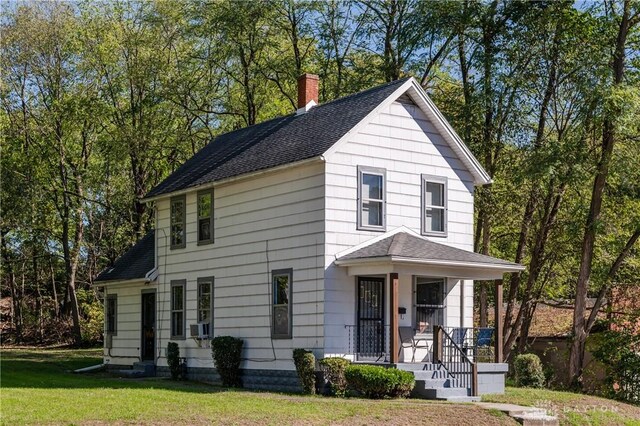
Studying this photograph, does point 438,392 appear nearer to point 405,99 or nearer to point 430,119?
point 430,119

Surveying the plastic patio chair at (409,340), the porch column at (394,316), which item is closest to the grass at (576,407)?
the porch column at (394,316)

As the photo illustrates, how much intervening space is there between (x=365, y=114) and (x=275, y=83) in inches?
674

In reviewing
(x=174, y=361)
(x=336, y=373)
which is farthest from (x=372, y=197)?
(x=174, y=361)

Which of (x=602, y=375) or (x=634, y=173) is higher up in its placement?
(x=634, y=173)

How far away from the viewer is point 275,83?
3994 centimetres

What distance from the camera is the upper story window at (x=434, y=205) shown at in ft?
80.1

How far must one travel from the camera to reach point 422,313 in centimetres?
2416

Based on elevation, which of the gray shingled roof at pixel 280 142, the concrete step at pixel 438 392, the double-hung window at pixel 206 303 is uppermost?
the gray shingled roof at pixel 280 142

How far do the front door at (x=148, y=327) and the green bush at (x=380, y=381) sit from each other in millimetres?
10559

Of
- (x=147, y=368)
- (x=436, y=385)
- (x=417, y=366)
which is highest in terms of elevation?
(x=417, y=366)

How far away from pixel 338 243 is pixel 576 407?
650 centimetres

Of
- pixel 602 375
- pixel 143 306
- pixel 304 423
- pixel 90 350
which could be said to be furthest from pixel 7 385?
pixel 602 375

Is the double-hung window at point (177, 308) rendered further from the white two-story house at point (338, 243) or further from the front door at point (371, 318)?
the front door at point (371, 318)

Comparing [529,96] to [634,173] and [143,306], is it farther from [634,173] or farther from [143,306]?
[143,306]
